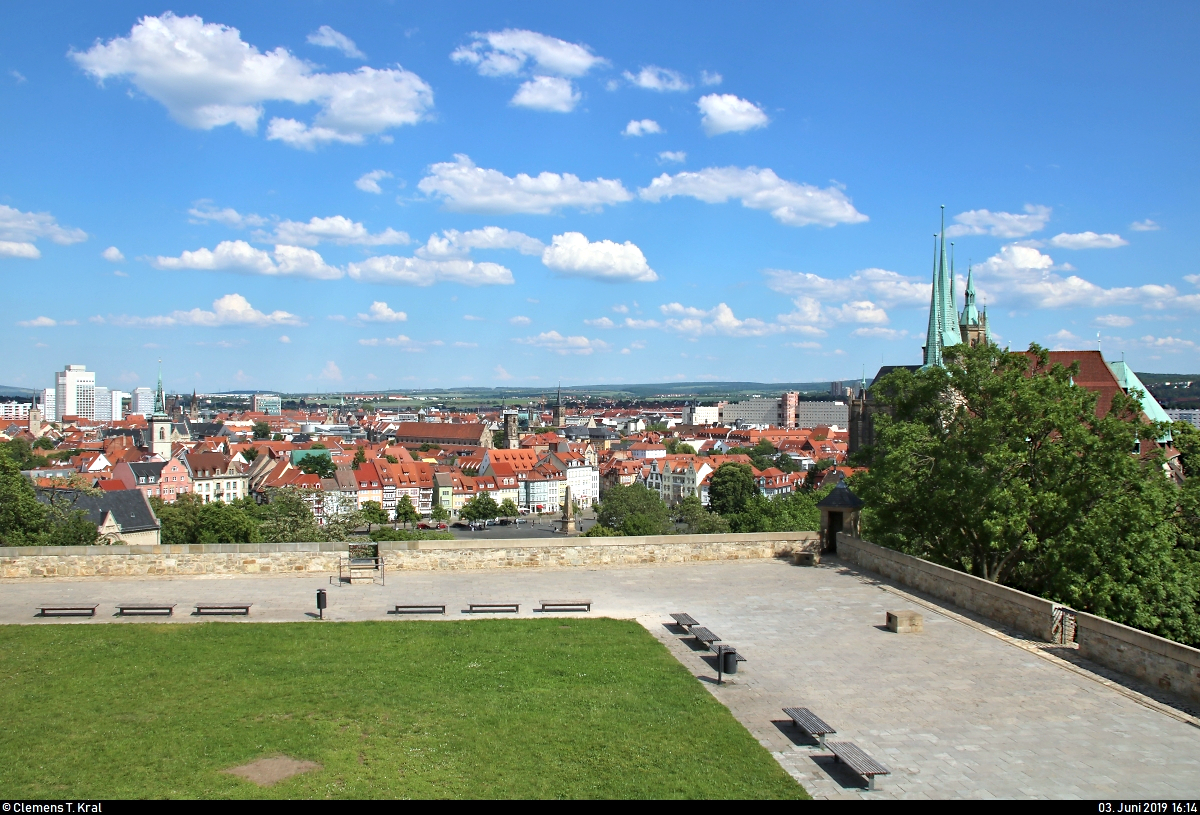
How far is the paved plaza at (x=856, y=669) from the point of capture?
848 centimetres

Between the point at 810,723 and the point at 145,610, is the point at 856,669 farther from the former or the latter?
the point at 145,610

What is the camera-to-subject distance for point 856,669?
470 inches

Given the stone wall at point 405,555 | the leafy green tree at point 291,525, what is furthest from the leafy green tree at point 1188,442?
the leafy green tree at point 291,525

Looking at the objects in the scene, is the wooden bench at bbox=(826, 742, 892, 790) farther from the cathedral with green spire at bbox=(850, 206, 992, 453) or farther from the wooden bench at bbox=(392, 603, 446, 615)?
the cathedral with green spire at bbox=(850, 206, 992, 453)

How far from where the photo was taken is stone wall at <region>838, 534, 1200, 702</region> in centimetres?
1071

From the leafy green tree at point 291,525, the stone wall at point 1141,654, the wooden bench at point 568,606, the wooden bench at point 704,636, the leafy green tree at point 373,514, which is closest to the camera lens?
the stone wall at point 1141,654

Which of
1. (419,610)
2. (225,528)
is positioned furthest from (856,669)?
(225,528)

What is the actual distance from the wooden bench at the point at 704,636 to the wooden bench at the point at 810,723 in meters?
2.79

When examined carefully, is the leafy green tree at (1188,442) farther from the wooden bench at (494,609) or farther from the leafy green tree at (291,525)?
the leafy green tree at (291,525)

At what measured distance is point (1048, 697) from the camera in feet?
35.2

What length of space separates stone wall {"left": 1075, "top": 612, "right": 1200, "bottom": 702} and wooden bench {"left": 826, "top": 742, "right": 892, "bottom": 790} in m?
4.72

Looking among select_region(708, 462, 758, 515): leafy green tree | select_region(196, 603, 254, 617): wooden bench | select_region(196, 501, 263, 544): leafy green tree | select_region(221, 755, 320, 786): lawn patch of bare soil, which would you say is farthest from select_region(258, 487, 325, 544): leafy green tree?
select_region(708, 462, 758, 515): leafy green tree
